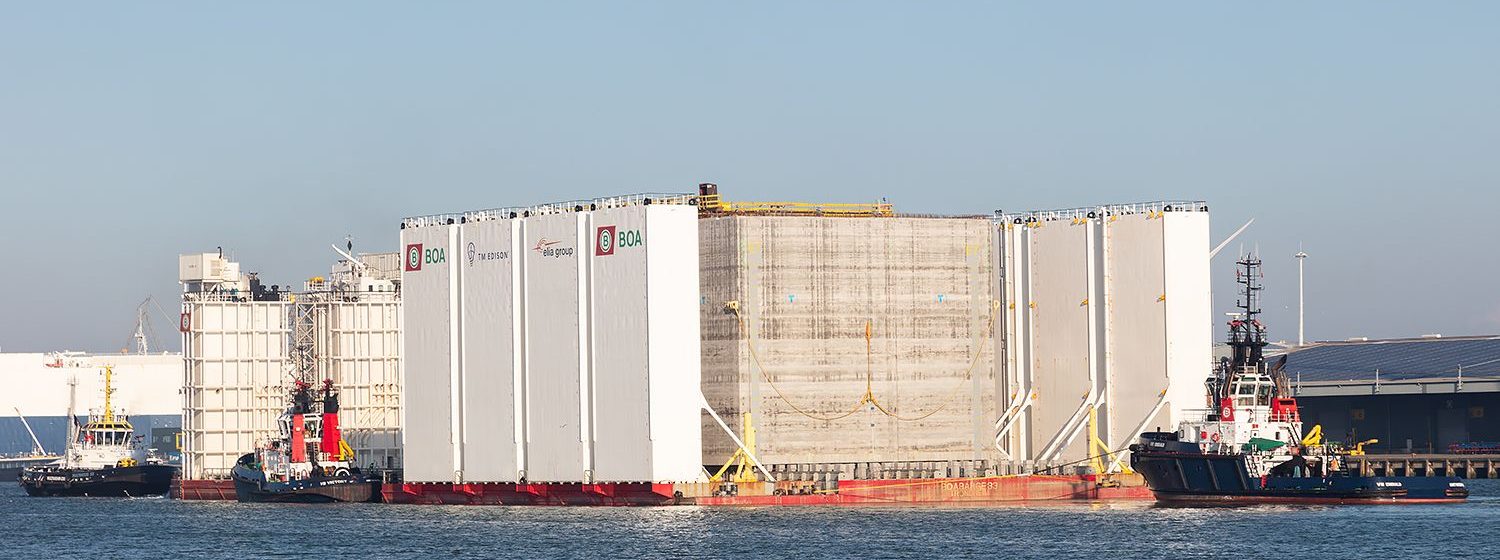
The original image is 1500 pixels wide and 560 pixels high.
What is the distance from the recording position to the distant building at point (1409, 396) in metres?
158

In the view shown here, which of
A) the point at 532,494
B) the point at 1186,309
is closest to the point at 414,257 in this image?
the point at 532,494

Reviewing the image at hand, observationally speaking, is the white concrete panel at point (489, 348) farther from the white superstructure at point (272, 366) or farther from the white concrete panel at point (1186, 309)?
the white concrete panel at point (1186, 309)

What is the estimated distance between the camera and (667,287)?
101438 mm

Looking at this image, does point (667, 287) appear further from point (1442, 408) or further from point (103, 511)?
point (1442, 408)

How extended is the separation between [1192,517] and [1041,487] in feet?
51.3

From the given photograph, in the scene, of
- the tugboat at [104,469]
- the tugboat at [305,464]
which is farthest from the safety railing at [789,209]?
the tugboat at [104,469]

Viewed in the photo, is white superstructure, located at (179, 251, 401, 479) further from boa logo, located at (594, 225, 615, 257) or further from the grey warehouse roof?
the grey warehouse roof

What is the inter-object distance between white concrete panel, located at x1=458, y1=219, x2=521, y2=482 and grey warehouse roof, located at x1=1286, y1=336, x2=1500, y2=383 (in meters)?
68.0

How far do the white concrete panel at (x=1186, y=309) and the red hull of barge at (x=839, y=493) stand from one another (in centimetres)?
495

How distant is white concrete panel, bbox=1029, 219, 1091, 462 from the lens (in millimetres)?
112312

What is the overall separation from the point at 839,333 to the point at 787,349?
98.5 inches

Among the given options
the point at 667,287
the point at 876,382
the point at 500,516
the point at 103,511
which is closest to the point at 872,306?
the point at 876,382

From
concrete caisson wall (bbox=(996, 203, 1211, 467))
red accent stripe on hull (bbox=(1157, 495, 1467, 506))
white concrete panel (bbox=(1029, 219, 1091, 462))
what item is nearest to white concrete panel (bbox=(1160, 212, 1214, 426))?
concrete caisson wall (bbox=(996, 203, 1211, 467))

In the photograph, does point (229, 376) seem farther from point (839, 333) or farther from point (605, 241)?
point (839, 333)
